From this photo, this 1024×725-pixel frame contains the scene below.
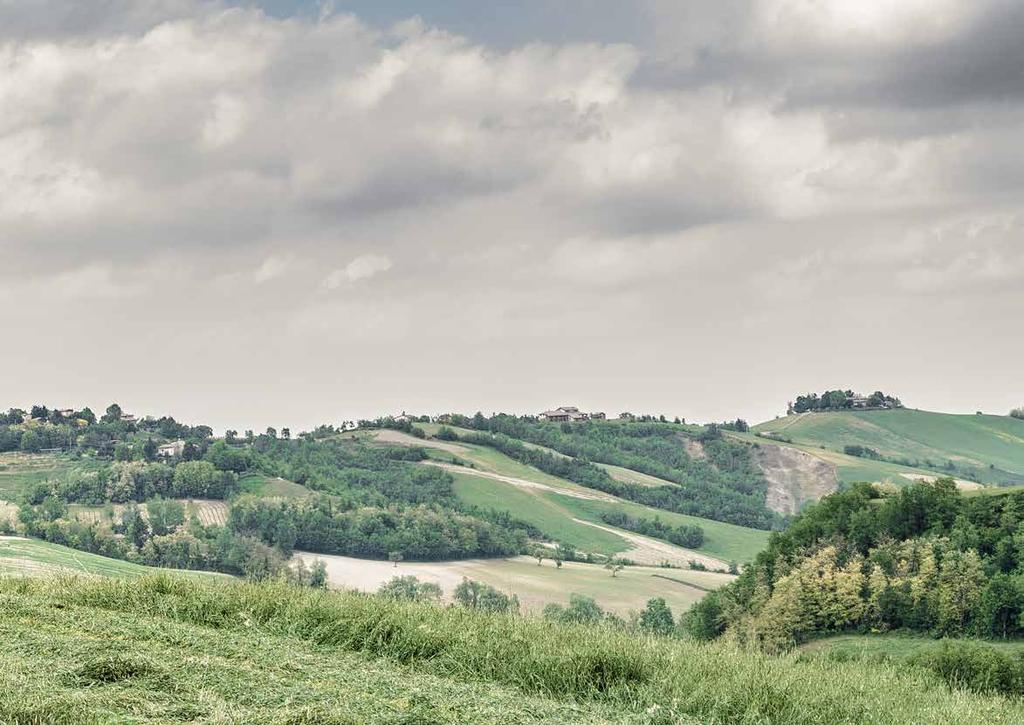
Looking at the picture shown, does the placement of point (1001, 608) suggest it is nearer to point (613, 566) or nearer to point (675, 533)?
point (613, 566)

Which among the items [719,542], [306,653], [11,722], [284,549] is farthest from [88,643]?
[719,542]

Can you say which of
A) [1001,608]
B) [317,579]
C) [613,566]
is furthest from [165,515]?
[317,579]

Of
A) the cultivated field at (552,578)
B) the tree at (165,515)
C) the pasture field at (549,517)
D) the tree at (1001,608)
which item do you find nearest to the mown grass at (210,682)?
the tree at (1001,608)

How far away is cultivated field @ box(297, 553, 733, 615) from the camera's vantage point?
131m

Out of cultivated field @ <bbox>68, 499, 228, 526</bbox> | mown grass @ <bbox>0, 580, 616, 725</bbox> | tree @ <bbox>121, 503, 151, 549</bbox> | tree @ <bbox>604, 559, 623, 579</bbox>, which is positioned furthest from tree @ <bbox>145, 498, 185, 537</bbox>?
mown grass @ <bbox>0, 580, 616, 725</bbox>

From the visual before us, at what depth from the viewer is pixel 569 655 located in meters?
9.63

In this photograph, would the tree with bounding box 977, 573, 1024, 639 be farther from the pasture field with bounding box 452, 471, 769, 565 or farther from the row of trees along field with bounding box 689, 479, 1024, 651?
the pasture field with bounding box 452, 471, 769, 565

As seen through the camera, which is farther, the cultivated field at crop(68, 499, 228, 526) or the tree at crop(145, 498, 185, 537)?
the cultivated field at crop(68, 499, 228, 526)

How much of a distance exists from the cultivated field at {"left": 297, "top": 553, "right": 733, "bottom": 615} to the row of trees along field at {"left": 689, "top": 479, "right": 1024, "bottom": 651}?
60.9 meters

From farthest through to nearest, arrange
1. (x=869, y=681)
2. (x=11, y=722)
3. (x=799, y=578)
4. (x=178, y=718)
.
A: 1. (x=799, y=578)
2. (x=869, y=681)
3. (x=178, y=718)
4. (x=11, y=722)

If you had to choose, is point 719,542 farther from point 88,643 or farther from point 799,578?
point 88,643

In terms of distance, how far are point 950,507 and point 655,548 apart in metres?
126

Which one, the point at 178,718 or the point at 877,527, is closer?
the point at 178,718

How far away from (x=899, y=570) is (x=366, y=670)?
51.0m
